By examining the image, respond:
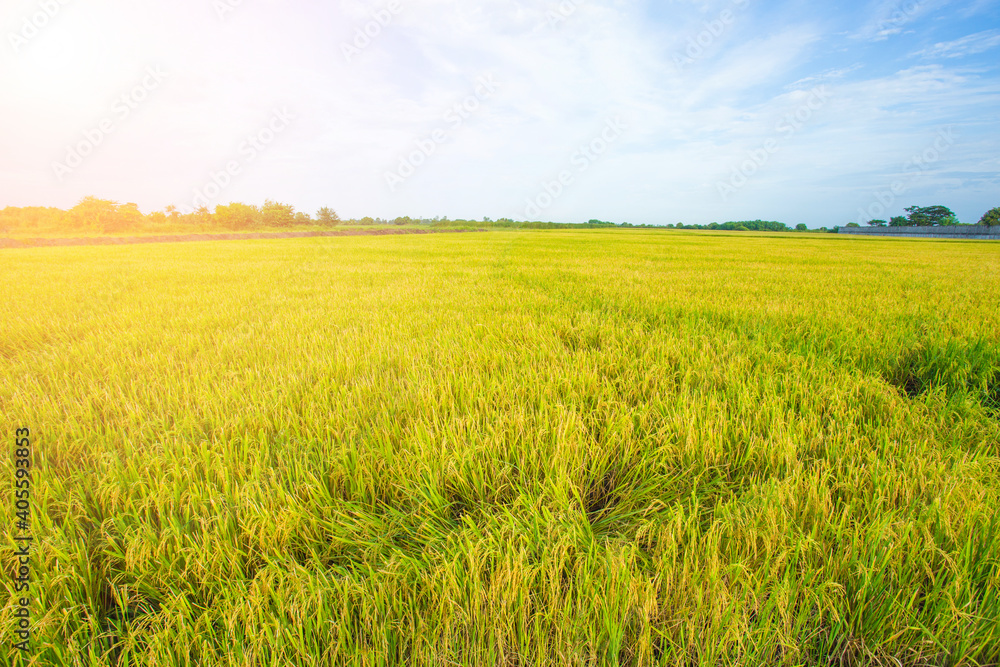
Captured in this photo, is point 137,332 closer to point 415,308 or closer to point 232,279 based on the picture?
point 415,308

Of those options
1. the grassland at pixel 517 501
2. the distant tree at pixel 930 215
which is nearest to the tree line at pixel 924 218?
the distant tree at pixel 930 215

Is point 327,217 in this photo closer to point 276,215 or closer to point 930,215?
point 276,215

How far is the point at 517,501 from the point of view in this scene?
1176mm

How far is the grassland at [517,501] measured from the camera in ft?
2.70

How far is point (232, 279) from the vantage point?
7.12m

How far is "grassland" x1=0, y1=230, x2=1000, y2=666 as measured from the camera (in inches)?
32.4

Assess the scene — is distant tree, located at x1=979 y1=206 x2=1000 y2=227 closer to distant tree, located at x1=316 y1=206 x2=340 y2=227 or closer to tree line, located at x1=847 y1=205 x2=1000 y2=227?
tree line, located at x1=847 y1=205 x2=1000 y2=227

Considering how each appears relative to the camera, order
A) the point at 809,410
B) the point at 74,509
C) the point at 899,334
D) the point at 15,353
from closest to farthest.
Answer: the point at 74,509, the point at 809,410, the point at 899,334, the point at 15,353

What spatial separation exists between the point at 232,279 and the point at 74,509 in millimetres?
7200

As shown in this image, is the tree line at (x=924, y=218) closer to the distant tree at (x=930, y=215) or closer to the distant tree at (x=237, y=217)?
the distant tree at (x=930, y=215)

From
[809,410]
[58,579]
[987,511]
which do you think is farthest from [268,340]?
[987,511]

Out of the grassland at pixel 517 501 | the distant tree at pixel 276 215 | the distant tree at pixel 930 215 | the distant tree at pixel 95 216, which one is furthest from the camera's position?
the distant tree at pixel 930 215

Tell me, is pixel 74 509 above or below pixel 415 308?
below

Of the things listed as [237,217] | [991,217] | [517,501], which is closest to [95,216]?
[237,217]
